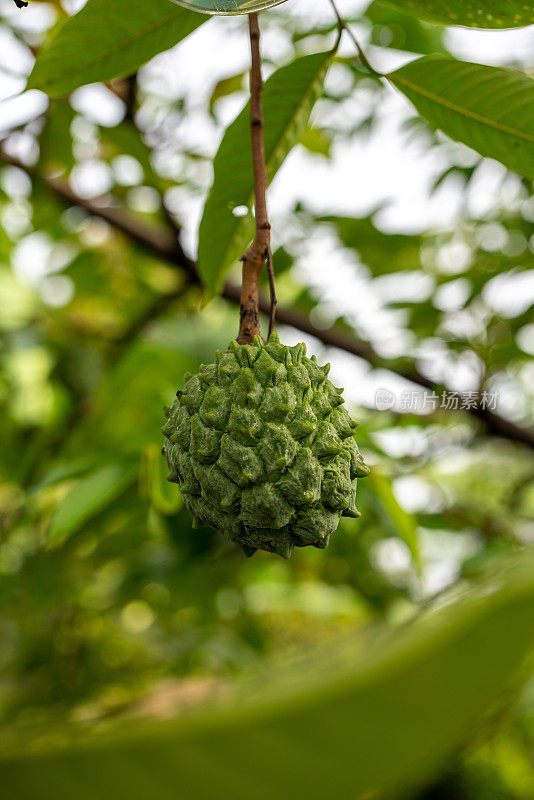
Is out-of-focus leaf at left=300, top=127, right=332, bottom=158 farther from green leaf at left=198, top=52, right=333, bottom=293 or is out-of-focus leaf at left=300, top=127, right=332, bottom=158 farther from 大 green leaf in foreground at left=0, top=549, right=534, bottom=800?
大 green leaf in foreground at left=0, top=549, right=534, bottom=800

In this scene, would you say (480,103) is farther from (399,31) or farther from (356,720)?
(399,31)

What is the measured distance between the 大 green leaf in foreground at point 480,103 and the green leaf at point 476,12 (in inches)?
5.0

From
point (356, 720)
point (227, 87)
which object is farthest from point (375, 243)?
point (356, 720)

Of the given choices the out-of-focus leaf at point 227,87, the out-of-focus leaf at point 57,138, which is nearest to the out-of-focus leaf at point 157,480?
the out-of-focus leaf at point 57,138

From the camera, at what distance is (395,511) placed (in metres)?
1.56

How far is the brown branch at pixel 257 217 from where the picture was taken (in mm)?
884

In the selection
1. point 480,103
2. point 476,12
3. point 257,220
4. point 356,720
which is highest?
point 476,12

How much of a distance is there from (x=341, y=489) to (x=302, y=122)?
70 cm

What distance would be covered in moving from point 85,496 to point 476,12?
1.10 meters

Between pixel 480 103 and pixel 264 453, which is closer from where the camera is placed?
pixel 264 453

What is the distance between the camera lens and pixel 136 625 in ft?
13.0

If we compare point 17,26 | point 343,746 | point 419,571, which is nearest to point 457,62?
point 343,746

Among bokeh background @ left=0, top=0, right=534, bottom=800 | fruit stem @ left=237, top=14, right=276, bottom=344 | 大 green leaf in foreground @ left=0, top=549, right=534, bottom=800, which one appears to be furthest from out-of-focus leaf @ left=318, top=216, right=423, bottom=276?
大 green leaf in foreground @ left=0, top=549, right=534, bottom=800

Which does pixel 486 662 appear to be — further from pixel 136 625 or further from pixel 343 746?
pixel 136 625
